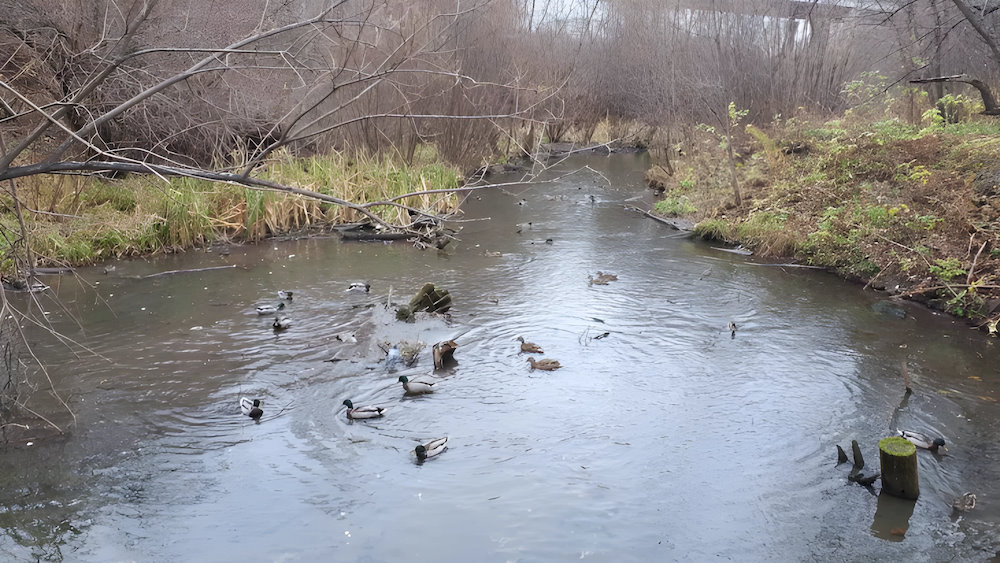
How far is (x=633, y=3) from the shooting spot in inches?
962

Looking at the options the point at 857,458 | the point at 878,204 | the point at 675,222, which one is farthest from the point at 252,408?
the point at 675,222

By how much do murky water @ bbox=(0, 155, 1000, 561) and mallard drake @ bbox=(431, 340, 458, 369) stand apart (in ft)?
0.46

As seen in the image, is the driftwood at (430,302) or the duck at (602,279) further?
the duck at (602,279)

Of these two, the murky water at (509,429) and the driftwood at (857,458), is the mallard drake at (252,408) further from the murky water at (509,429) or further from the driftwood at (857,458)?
the driftwood at (857,458)

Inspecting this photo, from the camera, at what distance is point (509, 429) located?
18.1 ft

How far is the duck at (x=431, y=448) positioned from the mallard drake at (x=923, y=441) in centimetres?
328

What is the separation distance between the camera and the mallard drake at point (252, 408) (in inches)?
222

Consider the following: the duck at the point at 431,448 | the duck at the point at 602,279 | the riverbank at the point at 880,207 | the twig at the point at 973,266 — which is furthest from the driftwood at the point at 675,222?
the duck at the point at 431,448

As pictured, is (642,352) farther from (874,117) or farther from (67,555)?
(874,117)

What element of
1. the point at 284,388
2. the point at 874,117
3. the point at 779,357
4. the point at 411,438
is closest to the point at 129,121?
the point at 284,388

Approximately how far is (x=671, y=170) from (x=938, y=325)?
10.9 m

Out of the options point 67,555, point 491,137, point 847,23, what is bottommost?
point 67,555

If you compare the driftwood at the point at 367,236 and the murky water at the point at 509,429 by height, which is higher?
the driftwood at the point at 367,236

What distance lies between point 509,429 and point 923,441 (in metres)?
2.94
